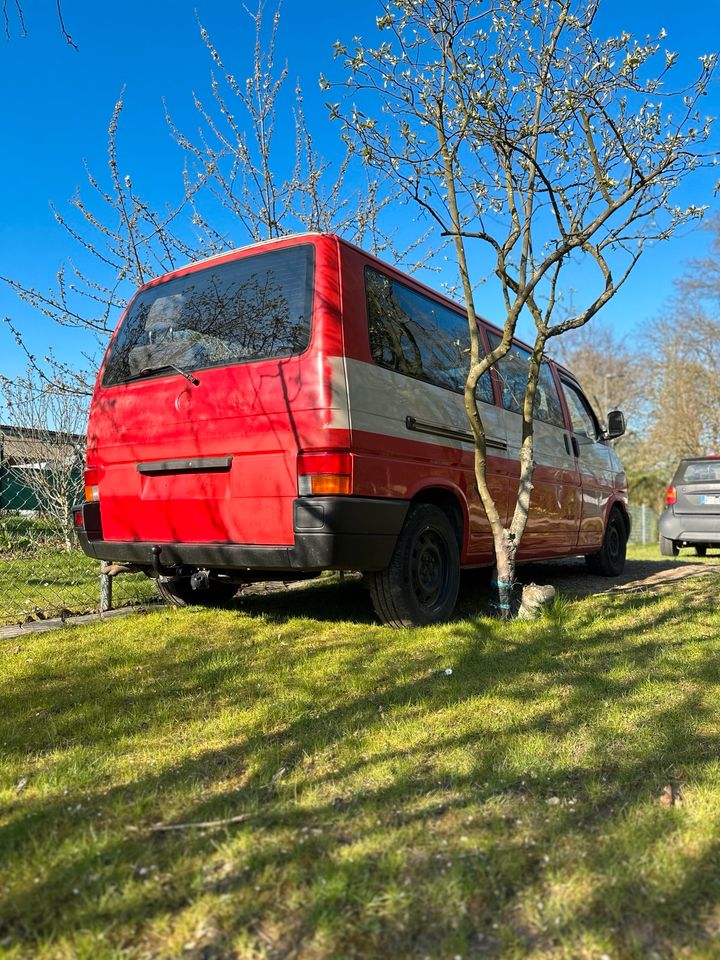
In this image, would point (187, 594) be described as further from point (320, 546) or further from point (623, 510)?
point (623, 510)

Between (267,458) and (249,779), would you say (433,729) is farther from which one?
(267,458)

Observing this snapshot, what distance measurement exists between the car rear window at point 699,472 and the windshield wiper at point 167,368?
412 inches

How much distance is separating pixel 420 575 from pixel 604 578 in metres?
4.30

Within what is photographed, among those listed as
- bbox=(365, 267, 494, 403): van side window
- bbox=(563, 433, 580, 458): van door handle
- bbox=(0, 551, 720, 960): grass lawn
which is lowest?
bbox=(0, 551, 720, 960): grass lawn

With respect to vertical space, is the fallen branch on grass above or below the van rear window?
below

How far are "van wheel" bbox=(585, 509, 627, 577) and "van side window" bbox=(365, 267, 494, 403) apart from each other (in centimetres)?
342

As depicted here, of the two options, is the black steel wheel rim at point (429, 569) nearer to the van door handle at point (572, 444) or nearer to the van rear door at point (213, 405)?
the van rear door at point (213, 405)

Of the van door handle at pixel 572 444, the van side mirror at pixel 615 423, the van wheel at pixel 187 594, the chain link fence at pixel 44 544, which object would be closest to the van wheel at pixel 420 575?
the van wheel at pixel 187 594

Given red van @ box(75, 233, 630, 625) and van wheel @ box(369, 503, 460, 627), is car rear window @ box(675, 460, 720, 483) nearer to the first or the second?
red van @ box(75, 233, 630, 625)

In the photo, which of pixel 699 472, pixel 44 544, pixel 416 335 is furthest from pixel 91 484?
pixel 699 472

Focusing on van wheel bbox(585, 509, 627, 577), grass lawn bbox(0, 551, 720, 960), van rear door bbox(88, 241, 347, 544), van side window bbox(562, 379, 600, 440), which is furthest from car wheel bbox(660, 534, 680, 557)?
van rear door bbox(88, 241, 347, 544)

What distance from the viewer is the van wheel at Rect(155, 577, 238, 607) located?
5367mm

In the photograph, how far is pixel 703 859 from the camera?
1.81 m

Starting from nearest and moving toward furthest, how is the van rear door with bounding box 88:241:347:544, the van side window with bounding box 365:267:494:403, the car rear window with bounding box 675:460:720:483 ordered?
the van rear door with bounding box 88:241:347:544
the van side window with bounding box 365:267:494:403
the car rear window with bounding box 675:460:720:483
